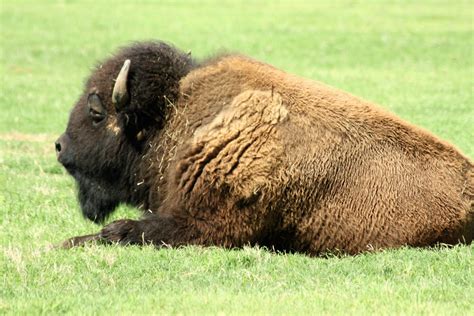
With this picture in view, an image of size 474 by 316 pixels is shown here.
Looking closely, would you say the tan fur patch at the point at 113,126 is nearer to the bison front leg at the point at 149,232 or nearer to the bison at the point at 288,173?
the bison at the point at 288,173

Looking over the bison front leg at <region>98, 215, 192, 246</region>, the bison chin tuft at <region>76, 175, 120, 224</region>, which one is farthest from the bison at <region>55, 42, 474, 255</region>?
the bison chin tuft at <region>76, 175, 120, 224</region>

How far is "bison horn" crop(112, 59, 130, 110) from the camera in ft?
27.9

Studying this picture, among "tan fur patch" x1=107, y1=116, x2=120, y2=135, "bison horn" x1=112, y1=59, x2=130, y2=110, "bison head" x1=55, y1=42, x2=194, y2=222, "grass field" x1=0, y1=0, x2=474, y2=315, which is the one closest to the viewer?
"grass field" x1=0, y1=0, x2=474, y2=315

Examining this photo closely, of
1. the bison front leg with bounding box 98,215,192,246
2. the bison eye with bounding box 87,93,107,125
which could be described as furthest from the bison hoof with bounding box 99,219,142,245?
the bison eye with bounding box 87,93,107,125

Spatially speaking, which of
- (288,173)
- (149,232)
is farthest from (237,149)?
(149,232)

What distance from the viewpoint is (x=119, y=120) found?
8.80m

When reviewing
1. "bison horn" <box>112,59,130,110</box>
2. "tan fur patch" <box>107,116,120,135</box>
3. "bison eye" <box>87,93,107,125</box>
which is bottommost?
"tan fur patch" <box>107,116,120,135</box>

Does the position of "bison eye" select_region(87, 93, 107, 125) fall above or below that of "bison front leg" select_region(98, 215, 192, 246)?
above

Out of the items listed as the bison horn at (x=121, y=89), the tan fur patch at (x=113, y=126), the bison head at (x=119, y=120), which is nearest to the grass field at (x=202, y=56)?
the bison head at (x=119, y=120)

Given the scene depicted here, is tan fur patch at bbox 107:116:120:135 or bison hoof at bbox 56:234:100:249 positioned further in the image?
tan fur patch at bbox 107:116:120:135

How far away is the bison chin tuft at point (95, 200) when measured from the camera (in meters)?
9.11

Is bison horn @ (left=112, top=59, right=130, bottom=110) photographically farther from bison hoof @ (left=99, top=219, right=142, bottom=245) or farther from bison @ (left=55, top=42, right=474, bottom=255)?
bison hoof @ (left=99, top=219, right=142, bottom=245)

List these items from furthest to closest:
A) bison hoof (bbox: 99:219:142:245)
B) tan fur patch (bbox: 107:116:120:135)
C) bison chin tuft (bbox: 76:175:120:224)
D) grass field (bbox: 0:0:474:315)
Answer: bison chin tuft (bbox: 76:175:120:224) → tan fur patch (bbox: 107:116:120:135) → bison hoof (bbox: 99:219:142:245) → grass field (bbox: 0:0:474:315)

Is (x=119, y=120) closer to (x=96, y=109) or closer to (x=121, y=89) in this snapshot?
(x=96, y=109)
